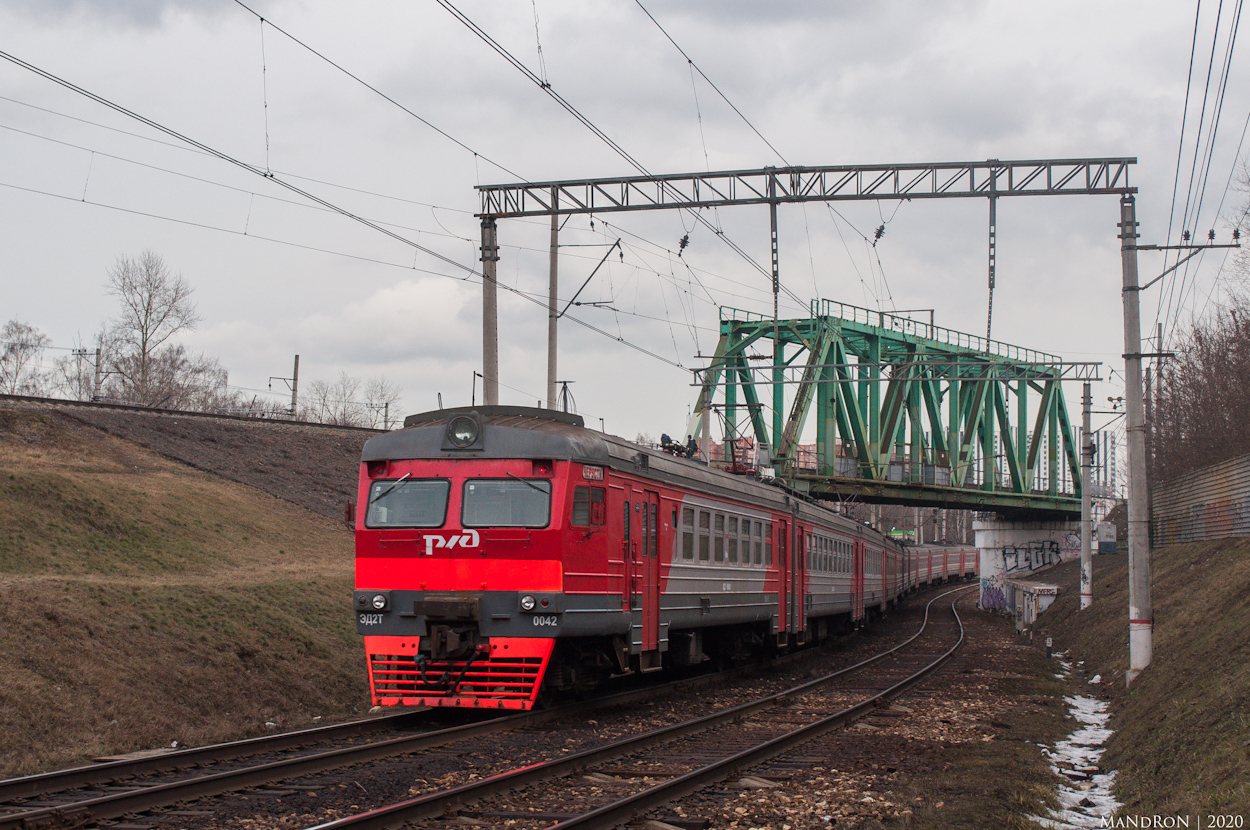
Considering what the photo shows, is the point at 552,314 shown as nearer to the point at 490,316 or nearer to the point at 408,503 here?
the point at 490,316

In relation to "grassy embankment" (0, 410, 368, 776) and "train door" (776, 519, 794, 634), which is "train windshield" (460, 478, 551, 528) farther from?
"train door" (776, 519, 794, 634)

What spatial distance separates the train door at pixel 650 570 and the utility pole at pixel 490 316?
4.22m

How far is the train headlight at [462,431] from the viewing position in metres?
12.5

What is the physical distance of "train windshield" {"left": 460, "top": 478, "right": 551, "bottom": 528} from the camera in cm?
1217

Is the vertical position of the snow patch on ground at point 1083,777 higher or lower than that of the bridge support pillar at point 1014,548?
lower

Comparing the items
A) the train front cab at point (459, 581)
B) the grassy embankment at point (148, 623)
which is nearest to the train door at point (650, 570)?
the train front cab at point (459, 581)

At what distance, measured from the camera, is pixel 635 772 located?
9.56 m

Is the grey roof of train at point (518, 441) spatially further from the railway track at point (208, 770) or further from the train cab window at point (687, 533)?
the railway track at point (208, 770)


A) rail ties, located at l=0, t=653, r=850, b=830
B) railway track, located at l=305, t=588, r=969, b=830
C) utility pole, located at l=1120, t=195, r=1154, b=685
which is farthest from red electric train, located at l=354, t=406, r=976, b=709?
utility pole, located at l=1120, t=195, r=1154, b=685

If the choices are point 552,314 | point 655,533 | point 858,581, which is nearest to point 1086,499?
point 858,581

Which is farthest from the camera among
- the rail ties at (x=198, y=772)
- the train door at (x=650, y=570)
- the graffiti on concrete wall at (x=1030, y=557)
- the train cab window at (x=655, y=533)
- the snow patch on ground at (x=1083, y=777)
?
the graffiti on concrete wall at (x=1030, y=557)

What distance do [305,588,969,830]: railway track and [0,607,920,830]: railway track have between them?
137cm

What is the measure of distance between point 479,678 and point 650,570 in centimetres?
292

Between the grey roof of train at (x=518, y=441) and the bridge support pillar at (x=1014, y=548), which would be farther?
the bridge support pillar at (x=1014, y=548)
